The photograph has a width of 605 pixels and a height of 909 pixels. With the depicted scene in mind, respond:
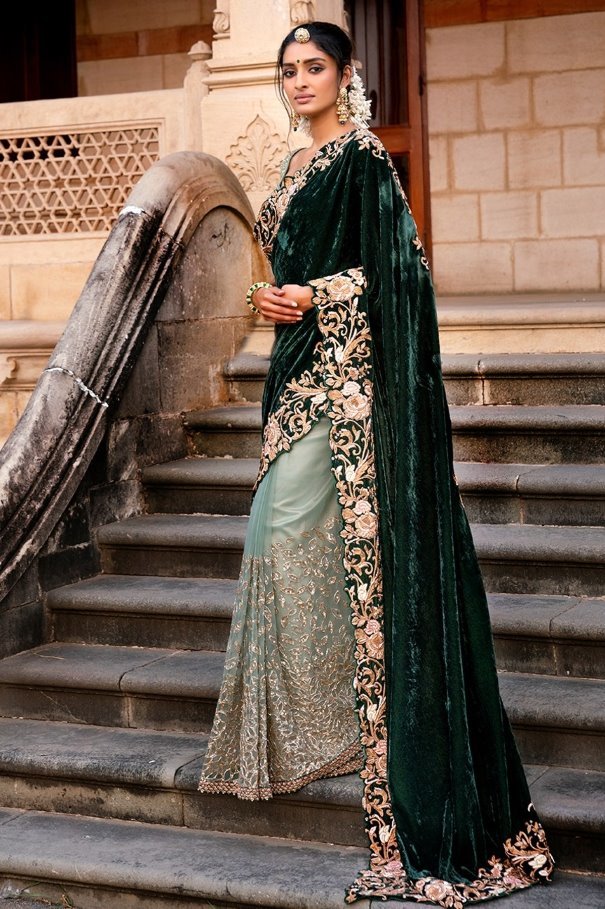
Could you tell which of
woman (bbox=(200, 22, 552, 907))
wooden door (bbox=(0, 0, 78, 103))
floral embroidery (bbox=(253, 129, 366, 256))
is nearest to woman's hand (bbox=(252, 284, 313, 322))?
woman (bbox=(200, 22, 552, 907))

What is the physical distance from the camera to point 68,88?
9961mm

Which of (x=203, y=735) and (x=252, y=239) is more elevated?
(x=252, y=239)

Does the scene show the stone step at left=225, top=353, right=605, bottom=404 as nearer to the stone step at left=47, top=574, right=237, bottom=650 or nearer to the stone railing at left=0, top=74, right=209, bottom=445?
the stone step at left=47, top=574, right=237, bottom=650

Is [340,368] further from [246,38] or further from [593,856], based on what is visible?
[246,38]

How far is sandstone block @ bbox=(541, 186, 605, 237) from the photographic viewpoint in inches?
347

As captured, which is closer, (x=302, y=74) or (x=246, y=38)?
(x=302, y=74)

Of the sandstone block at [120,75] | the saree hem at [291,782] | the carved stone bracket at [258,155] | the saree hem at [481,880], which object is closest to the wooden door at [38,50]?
the sandstone block at [120,75]

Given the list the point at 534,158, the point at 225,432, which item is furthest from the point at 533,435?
the point at 534,158

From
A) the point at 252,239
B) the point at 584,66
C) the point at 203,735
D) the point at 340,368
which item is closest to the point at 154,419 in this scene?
the point at 252,239

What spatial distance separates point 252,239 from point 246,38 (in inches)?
40.7

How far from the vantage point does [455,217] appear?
914cm

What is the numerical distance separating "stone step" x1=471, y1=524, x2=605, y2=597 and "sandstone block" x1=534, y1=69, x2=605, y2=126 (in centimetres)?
453

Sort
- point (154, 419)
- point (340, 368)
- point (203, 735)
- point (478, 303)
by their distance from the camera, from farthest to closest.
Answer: point (478, 303)
point (154, 419)
point (203, 735)
point (340, 368)

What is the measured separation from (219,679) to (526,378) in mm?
2074
